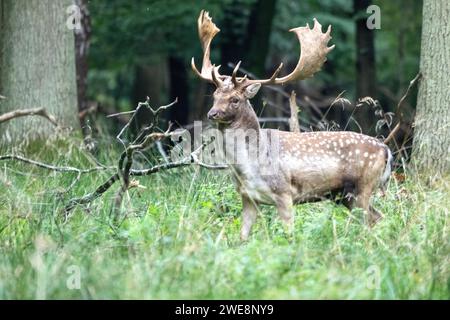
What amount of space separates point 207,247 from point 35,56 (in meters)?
5.18

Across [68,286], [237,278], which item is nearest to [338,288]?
[237,278]

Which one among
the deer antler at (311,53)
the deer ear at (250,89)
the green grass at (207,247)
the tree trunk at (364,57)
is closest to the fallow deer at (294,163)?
the deer ear at (250,89)

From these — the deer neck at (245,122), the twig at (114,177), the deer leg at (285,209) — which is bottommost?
the deer leg at (285,209)

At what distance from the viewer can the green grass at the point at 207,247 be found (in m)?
5.95

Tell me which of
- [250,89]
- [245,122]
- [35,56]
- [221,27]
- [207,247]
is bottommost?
[207,247]

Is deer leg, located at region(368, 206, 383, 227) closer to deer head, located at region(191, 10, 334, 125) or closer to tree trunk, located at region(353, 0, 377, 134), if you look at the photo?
deer head, located at region(191, 10, 334, 125)

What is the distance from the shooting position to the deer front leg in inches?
310

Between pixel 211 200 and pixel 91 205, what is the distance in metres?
1.03

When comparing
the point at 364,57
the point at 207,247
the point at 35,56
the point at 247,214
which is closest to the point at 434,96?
the point at 247,214

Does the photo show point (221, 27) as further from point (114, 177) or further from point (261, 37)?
point (114, 177)

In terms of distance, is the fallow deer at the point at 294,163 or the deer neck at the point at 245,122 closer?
the fallow deer at the point at 294,163

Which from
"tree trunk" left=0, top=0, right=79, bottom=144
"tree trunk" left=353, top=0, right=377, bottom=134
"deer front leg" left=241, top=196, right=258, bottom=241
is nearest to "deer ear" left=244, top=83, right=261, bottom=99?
"deer front leg" left=241, top=196, right=258, bottom=241

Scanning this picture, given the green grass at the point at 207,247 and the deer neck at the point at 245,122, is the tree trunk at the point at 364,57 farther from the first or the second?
the deer neck at the point at 245,122

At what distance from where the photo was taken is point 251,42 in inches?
649
